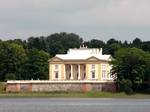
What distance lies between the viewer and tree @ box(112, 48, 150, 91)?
516ft

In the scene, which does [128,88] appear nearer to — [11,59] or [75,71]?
[11,59]

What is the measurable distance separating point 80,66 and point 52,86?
25.6 meters

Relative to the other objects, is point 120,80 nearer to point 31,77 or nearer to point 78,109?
point 31,77

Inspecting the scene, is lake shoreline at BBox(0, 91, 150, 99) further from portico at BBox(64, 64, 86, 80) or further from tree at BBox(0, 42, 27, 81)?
portico at BBox(64, 64, 86, 80)

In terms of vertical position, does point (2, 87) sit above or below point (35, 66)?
below

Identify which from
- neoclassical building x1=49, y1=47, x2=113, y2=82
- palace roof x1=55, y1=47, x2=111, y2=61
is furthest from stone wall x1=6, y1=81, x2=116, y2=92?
palace roof x1=55, y1=47, x2=111, y2=61

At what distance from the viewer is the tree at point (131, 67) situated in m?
157

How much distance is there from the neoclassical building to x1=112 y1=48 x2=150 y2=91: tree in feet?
63.6

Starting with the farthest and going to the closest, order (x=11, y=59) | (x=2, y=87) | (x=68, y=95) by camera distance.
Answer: (x=11, y=59), (x=2, y=87), (x=68, y=95)

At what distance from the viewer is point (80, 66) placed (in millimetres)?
188875

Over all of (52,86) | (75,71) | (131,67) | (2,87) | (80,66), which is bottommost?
(2,87)

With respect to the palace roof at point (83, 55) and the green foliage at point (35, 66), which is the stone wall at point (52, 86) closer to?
the green foliage at point (35, 66)

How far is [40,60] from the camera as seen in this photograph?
18788 cm

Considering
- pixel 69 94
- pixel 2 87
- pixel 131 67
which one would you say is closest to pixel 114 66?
pixel 131 67
